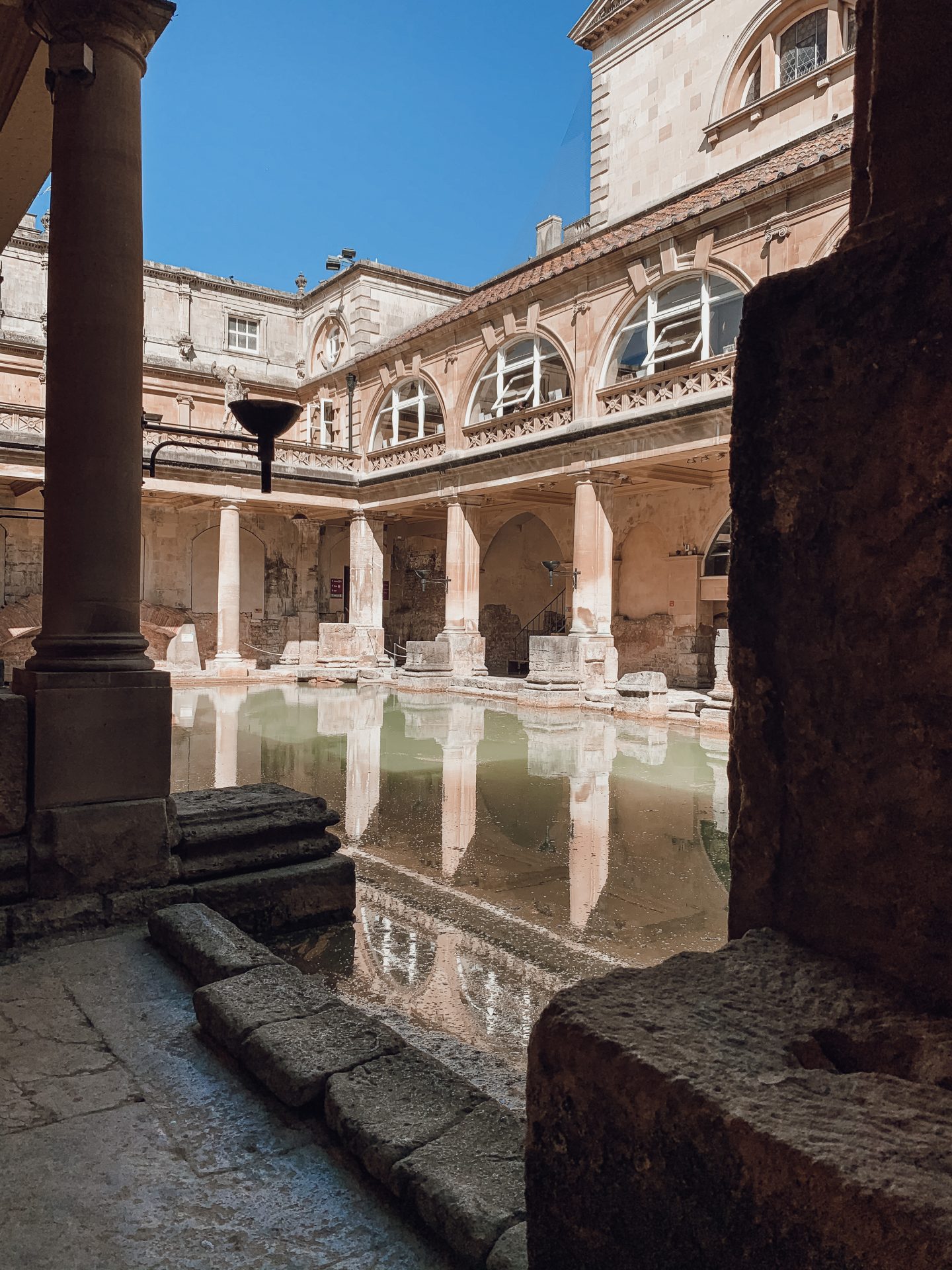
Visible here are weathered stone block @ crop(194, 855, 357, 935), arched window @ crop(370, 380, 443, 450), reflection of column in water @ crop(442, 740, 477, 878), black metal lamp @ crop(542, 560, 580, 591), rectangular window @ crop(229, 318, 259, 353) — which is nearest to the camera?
weathered stone block @ crop(194, 855, 357, 935)

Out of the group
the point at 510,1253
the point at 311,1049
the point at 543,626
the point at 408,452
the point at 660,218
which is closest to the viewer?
the point at 510,1253

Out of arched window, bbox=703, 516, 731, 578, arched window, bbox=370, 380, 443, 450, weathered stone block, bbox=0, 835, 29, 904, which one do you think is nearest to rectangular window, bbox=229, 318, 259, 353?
arched window, bbox=370, 380, 443, 450

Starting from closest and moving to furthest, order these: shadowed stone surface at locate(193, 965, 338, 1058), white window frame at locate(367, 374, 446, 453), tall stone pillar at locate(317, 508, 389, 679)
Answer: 1. shadowed stone surface at locate(193, 965, 338, 1058)
2. tall stone pillar at locate(317, 508, 389, 679)
3. white window frame at locate(367, 374, 446, 453)

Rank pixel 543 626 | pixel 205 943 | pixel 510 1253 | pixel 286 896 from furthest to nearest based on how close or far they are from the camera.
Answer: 1. pixel 543 626
2. pixel 286 896
3. pixel 205 943
4. pixel 510 1253

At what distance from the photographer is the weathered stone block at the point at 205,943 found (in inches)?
101

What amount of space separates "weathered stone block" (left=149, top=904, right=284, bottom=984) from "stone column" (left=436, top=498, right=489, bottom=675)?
14.8 metres

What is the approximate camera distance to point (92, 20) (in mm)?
3418

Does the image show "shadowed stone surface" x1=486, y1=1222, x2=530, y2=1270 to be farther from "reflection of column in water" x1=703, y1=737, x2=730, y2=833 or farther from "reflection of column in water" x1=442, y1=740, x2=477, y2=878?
"reflection of column in water" x1=442, y1=740, x2=477, y2=878

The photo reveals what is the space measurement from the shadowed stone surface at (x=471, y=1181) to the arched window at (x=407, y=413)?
18.1 metres

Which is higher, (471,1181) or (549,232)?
(549,232)

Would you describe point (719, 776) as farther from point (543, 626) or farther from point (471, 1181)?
point (543, 626)

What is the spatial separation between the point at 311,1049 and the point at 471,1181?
2.08 feet

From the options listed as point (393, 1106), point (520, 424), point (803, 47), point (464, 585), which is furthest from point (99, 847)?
point (803, 47)

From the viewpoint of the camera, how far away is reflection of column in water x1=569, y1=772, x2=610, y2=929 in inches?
160
